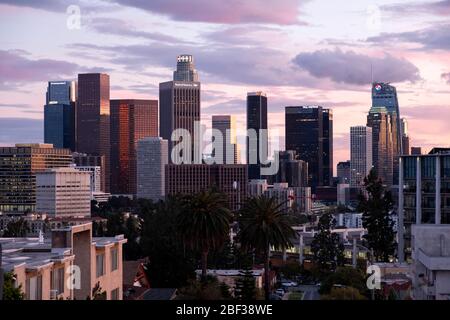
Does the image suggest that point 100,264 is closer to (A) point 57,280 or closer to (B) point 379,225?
(A) point 57,280

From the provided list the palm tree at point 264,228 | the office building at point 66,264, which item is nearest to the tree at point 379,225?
the palm tree at point 264,228

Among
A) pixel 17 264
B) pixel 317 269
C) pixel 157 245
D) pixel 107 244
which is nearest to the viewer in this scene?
pixel 17 264

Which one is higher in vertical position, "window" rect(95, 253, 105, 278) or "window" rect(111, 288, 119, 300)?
"window" rect(95, 253, 105, 278)

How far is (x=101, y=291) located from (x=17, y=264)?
40.9 ft

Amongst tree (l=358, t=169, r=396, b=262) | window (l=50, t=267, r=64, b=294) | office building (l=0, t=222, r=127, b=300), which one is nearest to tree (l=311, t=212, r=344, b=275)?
tree (l=358, t=169, r=396, b=262)

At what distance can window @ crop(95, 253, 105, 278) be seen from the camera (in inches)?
1724

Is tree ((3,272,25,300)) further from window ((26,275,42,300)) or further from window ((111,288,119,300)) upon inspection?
window ((111,288,119,300))

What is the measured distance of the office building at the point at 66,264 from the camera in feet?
108

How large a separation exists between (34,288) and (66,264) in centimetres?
487

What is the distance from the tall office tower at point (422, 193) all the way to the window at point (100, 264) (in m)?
36.8
